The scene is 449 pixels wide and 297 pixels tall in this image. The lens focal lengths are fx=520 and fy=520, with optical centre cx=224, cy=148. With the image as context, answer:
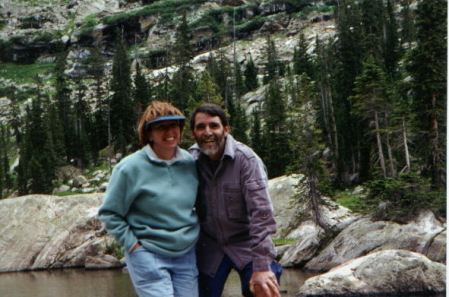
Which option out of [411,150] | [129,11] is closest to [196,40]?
[129,11]

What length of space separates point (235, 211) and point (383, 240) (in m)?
14.9

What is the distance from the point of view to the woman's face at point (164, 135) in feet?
13.5

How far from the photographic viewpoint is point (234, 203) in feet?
13.6

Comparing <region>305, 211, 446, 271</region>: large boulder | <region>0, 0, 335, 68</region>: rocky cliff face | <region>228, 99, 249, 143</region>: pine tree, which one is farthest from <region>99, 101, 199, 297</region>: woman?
<region>0, 0, 335, 68</region>: rocky cliff face

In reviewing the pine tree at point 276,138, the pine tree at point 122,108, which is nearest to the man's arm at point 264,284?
the pine tree at point 276,138

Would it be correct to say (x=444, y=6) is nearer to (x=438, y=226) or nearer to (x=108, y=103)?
(x=438, y=226)

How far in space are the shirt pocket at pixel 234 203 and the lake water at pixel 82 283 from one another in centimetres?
1089

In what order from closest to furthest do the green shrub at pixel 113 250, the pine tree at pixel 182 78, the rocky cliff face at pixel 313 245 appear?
the rocky cliff face at pixel 313 245, the green shrub at pixel 113 250, the pine tree at pixel 182 78

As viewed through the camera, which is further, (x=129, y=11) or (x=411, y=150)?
(x=129, y=11)

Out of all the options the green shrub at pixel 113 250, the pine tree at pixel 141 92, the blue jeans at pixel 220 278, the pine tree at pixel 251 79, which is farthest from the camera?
the pine tree at pixel 251 79

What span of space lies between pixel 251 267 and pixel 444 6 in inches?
876

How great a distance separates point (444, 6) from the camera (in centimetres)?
2292

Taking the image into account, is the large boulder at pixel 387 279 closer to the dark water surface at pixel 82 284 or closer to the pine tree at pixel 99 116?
the dark water surface at pixel 82 284

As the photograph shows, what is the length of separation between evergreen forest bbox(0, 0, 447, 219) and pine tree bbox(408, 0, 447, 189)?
4cm
